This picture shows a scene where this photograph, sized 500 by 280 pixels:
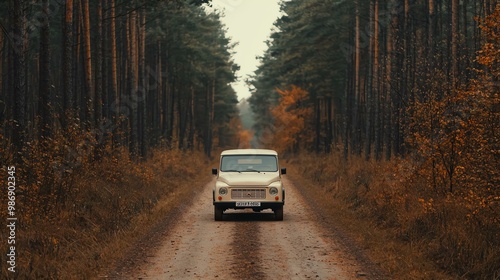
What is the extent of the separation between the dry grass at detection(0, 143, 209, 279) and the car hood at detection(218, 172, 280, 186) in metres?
2.14

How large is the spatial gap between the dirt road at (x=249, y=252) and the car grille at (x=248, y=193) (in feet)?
2.25

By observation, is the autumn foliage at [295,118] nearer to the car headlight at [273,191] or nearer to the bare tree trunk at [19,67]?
the car headlight at [273,191]

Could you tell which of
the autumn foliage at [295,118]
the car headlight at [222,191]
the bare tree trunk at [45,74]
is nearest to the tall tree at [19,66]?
the bare tree trunk at [45,74]

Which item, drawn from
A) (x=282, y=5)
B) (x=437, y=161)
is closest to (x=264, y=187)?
(x=437, y=161)

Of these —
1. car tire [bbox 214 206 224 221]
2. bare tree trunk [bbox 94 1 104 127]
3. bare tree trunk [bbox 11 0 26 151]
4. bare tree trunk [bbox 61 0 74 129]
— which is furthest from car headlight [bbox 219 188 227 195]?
bare tree trunk [bbox 94 1 104 127]

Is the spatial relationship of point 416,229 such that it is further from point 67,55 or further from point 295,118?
point 295,118

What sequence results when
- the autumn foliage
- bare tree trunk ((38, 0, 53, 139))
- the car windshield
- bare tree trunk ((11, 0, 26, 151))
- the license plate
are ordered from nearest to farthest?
bare tree trunk ((11, 0, 26, 151)) < bare tree trunk ((38, 0, 53, 139)) < the license plate < the car windshield < the autumn foliage

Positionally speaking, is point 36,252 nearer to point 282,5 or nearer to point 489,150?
point 489,150

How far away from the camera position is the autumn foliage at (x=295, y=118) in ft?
209

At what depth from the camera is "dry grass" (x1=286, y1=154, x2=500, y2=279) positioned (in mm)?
11352

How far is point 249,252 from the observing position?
44.3 feet

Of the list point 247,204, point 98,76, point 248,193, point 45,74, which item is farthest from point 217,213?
point 98,76

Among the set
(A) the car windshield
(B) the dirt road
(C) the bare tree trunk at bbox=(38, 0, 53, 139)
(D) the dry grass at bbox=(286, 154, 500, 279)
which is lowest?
(B) the dirt road

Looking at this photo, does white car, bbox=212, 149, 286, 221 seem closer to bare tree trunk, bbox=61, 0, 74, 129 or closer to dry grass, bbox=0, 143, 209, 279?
dry grass, bbox=0, 143, 209, 279
